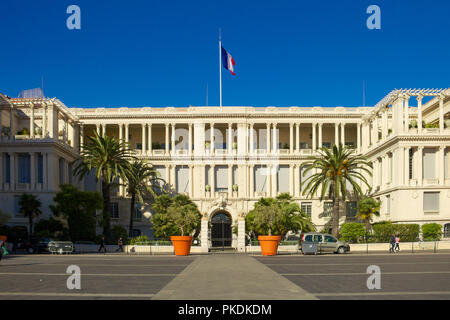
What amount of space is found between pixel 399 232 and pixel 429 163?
9981mm

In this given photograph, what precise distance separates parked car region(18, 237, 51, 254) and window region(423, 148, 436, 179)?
39425 millimetres

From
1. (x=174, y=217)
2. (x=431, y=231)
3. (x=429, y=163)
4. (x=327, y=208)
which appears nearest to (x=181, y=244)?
(x=174, y=217)

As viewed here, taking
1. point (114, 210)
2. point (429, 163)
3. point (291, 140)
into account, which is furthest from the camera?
point (291, 140)

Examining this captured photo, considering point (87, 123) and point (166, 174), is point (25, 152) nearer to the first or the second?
point (87, 123)

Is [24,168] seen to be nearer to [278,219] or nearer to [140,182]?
[140,182]

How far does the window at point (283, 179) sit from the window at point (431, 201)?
19.7 metres

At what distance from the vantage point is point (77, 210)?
183 feet

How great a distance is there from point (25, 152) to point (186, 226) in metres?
21.3

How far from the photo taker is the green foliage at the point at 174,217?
52.2 m

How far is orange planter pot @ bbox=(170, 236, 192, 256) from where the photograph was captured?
41656 mm

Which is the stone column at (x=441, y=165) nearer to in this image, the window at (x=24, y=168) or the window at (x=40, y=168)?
the window at (x=40, y=168)

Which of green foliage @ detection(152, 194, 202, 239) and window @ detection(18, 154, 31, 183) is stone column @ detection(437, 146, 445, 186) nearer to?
green foliage @ detection(152, 194, 202, 239)

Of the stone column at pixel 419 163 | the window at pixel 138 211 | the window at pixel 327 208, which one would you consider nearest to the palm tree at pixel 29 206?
the window at pixel 138 211
